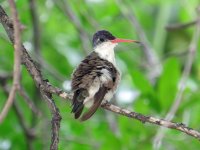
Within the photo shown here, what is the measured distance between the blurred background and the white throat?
291 mm

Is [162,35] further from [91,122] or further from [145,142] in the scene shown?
[145,142]

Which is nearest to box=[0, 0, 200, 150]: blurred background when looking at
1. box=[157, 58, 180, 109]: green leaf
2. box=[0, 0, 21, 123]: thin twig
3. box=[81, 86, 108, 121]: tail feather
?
box=[157, 58, 180, 109]: green leaf

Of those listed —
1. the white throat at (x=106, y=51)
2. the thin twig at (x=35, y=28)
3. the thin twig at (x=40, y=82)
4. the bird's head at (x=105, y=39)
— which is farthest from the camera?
the thin twig at (x=35, y=28)

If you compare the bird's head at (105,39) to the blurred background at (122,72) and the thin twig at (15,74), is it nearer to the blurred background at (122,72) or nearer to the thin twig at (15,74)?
the blurred background at (122,72)

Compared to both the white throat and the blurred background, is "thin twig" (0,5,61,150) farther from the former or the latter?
the white throat

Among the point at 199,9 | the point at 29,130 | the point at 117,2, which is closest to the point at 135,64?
the point at 117,2

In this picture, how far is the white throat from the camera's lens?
5223mm

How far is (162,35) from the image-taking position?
27.7 ft

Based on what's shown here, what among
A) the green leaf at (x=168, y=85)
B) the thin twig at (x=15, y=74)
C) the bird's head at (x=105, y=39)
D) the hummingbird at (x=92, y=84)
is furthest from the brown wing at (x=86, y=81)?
the thin twig at (x=15, y=74)

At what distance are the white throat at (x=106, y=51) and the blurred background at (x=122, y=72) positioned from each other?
0.29m

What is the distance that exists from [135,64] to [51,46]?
108 cm

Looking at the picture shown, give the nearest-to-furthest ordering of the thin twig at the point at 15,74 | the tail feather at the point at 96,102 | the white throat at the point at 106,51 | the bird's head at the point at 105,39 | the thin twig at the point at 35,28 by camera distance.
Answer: the thin twig at the point at 15,74 → the tail feather at the point at 96,102 → the white throat at the point at 106,51 → the bird's head at the point at 105,39 → the thin twig at the point at 35,28

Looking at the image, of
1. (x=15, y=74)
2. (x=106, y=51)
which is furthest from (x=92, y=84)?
(x=15, y=74)

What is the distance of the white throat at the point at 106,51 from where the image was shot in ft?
17.1
